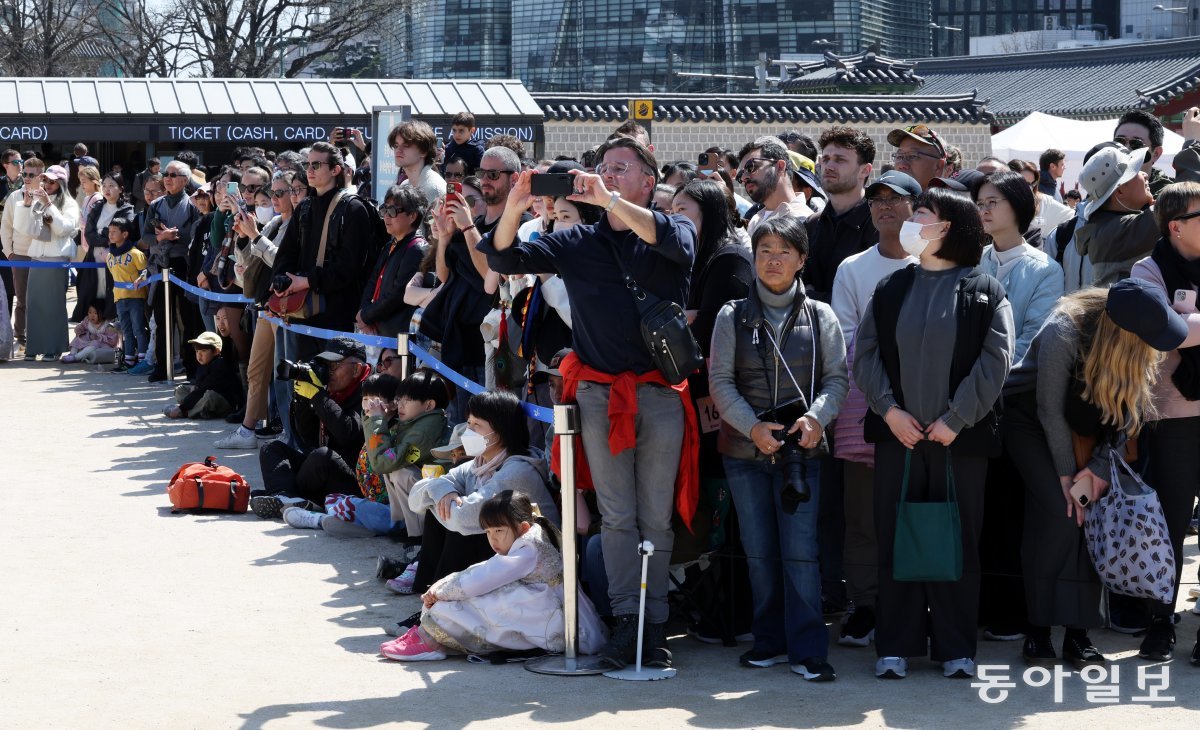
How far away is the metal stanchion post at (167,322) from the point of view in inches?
515

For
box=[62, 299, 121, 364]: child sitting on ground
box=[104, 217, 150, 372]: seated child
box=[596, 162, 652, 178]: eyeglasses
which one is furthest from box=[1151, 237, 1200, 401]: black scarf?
box=[62, 299, 121, 364]: child sitting on ground

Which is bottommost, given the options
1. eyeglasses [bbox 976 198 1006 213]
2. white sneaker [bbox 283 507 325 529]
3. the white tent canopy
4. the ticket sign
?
white sneaker [bbox 283 507 325 529]

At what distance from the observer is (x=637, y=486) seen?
Answer: 18.7 feet

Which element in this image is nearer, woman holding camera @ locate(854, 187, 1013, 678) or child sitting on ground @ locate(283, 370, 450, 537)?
woman holding camera @ locate(854, 187, 1013, 678)

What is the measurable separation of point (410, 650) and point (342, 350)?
3358 millimetres

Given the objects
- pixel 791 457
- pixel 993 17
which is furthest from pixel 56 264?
pixel 993 17

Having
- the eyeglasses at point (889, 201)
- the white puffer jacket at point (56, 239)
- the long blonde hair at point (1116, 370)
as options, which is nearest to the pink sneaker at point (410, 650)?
the eyeglasses at point (889, 201)

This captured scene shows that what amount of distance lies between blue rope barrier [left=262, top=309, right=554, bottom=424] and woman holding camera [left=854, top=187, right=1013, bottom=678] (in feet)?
4.62

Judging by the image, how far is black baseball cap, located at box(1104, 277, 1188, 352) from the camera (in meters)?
5.15

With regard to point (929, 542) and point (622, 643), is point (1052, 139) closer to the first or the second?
point (929, 542)

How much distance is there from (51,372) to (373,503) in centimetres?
795

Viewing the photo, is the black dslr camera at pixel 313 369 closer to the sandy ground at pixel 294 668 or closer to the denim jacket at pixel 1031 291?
the sandy ground at pixel 294 668

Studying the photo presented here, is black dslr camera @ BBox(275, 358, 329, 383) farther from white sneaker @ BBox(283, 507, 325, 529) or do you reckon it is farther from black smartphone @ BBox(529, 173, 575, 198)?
black smartphone @ BBox(529, 173, 575, 198)

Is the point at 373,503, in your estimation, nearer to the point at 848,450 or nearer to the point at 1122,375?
the point at 848,450
